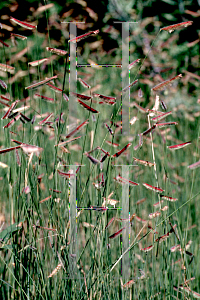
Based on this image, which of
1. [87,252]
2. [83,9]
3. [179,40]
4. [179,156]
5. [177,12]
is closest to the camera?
[87,252]

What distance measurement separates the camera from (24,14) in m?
1.97

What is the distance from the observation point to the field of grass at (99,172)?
90cm

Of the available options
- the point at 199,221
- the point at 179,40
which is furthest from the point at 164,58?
the point at 199,221

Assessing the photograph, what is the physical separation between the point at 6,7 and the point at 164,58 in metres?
1.18

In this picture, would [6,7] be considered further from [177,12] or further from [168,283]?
[168,283]

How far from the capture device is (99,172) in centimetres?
117

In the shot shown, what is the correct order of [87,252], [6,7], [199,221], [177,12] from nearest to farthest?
1. [87,252]
2. [199,221]
3. [6,7]
4. [177,12]

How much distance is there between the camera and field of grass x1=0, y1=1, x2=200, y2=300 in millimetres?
902

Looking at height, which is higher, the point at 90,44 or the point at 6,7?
the point at 6,7

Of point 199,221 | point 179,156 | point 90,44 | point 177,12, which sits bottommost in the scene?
point 199,221

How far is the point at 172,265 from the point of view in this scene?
1.07 metres

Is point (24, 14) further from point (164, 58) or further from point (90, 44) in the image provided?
point (164, 58)

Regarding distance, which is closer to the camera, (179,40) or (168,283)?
(168,283)

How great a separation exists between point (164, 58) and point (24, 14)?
1.06 metres
